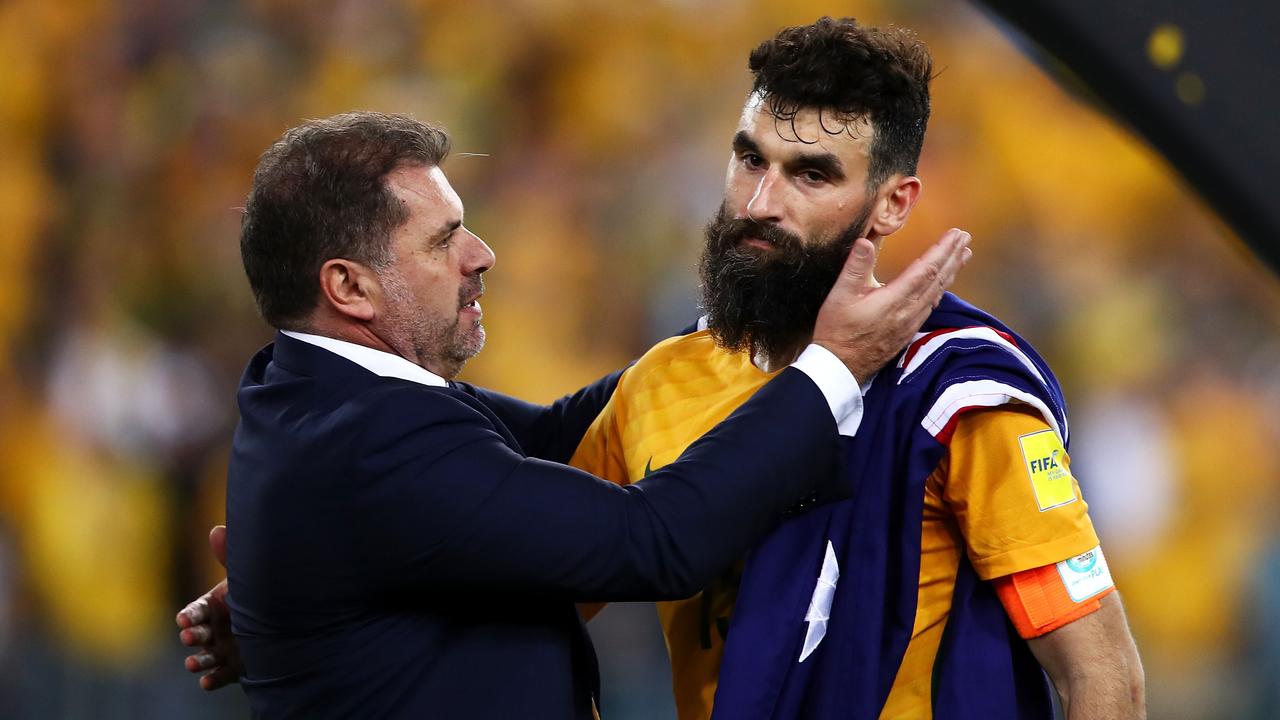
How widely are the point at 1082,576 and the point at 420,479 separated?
34.8 inches

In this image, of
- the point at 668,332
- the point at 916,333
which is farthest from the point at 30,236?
the point at 916,333

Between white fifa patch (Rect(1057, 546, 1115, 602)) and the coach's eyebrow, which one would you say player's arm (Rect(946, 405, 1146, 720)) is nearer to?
white fifa patch (Rect(1057, 546, 1115, 602))

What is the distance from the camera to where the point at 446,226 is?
1895 millimetres

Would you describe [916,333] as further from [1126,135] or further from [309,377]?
[1126,135]

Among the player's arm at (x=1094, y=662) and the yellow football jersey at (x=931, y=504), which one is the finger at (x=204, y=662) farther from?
the player's arm at (x=1094, y=662)

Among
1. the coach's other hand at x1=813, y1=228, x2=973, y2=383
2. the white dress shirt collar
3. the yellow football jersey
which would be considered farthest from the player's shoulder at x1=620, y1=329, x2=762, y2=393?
the white dress shirt collar

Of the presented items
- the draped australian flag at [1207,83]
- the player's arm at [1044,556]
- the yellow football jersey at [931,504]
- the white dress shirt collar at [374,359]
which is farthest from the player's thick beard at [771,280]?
the draped australian flag at [1207,83]

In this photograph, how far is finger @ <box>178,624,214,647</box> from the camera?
2162 mm

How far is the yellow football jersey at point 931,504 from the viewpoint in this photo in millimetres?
1641

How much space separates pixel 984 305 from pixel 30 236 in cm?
398

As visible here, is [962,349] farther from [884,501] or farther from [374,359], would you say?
[374,359]

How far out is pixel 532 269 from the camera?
Result: 5.16m

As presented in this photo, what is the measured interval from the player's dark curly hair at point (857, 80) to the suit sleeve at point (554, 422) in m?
0.65

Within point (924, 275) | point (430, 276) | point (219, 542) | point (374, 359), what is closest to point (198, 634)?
point (219, 542)
